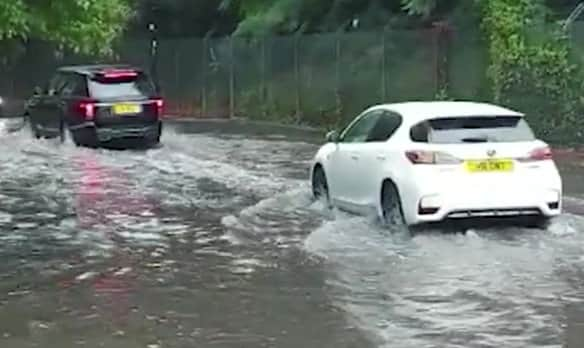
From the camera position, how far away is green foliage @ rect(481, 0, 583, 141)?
74.1 ft

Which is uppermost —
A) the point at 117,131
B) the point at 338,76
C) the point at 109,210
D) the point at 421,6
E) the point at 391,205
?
the point at 421,6

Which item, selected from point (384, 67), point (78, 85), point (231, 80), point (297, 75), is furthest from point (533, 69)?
point (231, 80)

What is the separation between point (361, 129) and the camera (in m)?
15.0

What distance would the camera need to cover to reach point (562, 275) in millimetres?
11195

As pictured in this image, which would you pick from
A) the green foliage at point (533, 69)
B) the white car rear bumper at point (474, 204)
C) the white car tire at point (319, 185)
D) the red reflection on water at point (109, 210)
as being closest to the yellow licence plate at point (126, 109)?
the red reflection on water at point (109, 210)

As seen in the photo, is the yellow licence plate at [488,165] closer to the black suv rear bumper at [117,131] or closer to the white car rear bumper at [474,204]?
the white car rear bumper at [474,204]

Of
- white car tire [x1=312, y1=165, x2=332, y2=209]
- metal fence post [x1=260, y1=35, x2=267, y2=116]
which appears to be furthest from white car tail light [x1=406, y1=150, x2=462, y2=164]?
metal fence post [x1=260, y1=35, x2=267, y2=116]

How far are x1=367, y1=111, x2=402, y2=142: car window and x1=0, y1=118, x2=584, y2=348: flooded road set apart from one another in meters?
0.92

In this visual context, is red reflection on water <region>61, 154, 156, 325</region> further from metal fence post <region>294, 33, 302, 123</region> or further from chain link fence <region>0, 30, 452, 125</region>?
metal fence post <region>294, 33, 302, 123</region>

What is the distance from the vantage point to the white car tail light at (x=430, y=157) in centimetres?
1309

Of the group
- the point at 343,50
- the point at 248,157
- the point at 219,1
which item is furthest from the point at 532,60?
the point at 219,1

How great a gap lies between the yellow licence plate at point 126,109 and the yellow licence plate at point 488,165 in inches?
509

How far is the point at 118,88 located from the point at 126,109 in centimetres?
59

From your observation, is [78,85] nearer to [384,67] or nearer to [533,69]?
[384,67]
